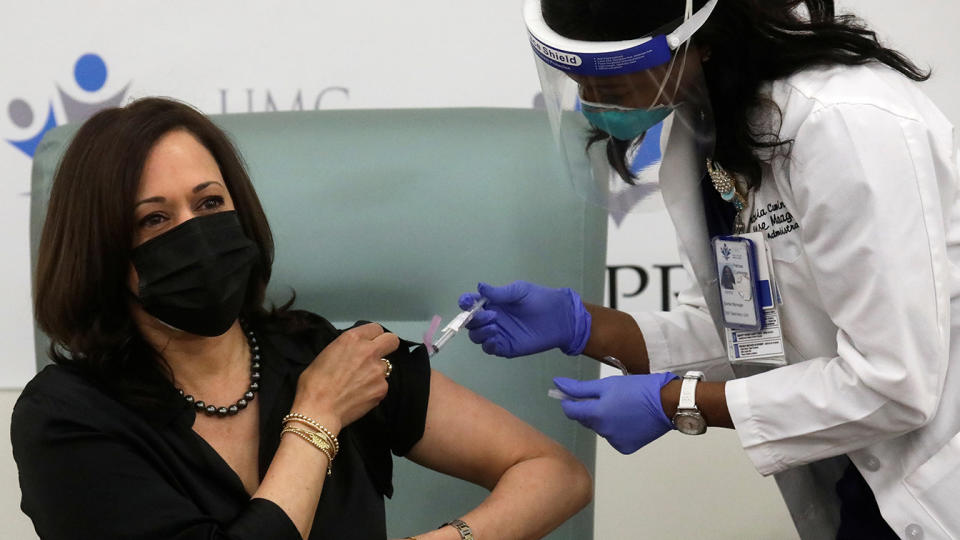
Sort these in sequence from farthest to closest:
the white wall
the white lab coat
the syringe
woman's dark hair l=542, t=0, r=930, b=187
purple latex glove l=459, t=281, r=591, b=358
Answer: the white wall
purple latex glove l=459, t=281, r=591, b=358
the syringe
woman's dark hair l=542, t=0, r=930, b=187
the white lab coat

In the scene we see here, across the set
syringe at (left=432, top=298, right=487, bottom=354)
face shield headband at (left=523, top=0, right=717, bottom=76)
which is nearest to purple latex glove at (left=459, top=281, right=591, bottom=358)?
syringe at (left=432, top=298, right=487, bottom=354)

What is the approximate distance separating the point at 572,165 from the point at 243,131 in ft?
1.87

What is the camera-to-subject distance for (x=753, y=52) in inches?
57.4

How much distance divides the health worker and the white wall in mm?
834

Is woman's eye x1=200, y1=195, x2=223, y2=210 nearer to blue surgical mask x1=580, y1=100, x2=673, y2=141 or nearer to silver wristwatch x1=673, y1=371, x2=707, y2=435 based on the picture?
blue surgical mask x1=580, y1=100, x2=673, y2=141

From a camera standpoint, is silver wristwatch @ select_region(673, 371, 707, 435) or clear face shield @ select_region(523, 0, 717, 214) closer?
clear face shield @ select_region(523, 0, 717, 214)

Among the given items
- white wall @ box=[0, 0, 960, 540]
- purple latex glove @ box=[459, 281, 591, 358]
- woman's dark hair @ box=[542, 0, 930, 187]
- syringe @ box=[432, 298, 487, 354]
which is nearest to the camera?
woman's dark hair @ box=[542, 0, 930, 187]

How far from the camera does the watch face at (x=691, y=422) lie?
153cm

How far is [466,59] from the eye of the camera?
8.03 ft

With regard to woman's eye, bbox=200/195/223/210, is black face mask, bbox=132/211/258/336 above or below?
below

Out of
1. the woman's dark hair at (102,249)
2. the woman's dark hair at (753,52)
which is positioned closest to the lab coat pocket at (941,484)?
the woman's dark hair at (753,52)

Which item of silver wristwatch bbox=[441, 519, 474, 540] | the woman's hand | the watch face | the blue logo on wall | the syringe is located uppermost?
the blue logo on wall

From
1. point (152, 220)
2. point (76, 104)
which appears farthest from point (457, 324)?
point (76, 104)

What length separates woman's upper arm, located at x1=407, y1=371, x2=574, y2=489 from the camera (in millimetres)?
1607
